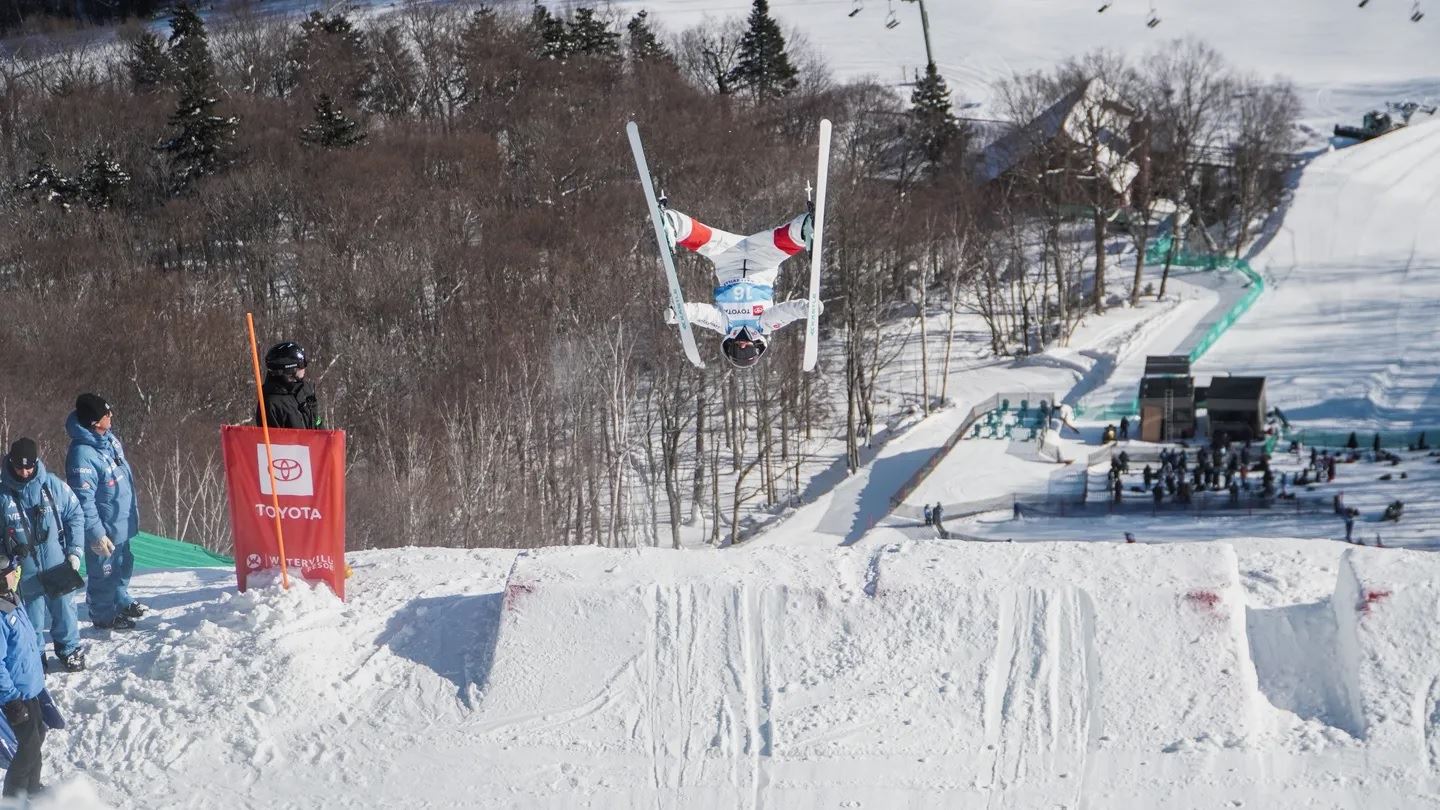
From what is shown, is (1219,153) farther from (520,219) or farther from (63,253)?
(63,253)

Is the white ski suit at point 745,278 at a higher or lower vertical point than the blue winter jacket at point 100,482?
higher

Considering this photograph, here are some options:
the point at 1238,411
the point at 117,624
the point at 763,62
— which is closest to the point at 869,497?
the point at 1238,411

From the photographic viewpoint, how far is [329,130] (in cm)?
5372

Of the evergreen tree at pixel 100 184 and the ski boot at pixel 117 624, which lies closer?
the ski boot at pixel 117 624

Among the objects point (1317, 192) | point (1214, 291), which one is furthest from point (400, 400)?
point (1317, 192)

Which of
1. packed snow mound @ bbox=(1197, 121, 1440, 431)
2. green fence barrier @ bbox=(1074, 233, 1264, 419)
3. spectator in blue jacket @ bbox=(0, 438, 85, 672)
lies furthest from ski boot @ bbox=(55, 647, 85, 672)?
packed snow mound @ bbox=(1197, 121, 1440, 431)

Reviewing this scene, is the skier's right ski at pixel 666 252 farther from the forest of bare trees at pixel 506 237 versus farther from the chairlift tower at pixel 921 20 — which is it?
the chairlift tower at pixel 921 20

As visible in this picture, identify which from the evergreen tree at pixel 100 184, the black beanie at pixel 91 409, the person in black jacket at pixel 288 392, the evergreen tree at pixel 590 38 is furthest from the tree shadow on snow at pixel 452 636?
the evergreen tree at pixel 590 38

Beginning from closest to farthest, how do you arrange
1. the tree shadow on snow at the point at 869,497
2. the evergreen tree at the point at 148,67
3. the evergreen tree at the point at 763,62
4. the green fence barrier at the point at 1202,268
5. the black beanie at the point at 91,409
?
1. the black beanie at the point at 91,409
2. the tree shadow on snow at the point at 869,497
3. the green fence barrier at the point at 1202,268
4. the evergreen tree at the point at 148,67
5. the evergreen tree at the point at 763,62

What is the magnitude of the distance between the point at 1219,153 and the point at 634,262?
3235 centimetres

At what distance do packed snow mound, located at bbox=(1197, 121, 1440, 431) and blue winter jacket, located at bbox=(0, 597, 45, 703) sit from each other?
1266 inches

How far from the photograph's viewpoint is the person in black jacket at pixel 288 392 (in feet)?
31.6

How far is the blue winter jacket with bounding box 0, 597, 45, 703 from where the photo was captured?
7.19 metres

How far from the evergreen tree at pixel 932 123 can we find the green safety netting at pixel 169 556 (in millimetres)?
52909
